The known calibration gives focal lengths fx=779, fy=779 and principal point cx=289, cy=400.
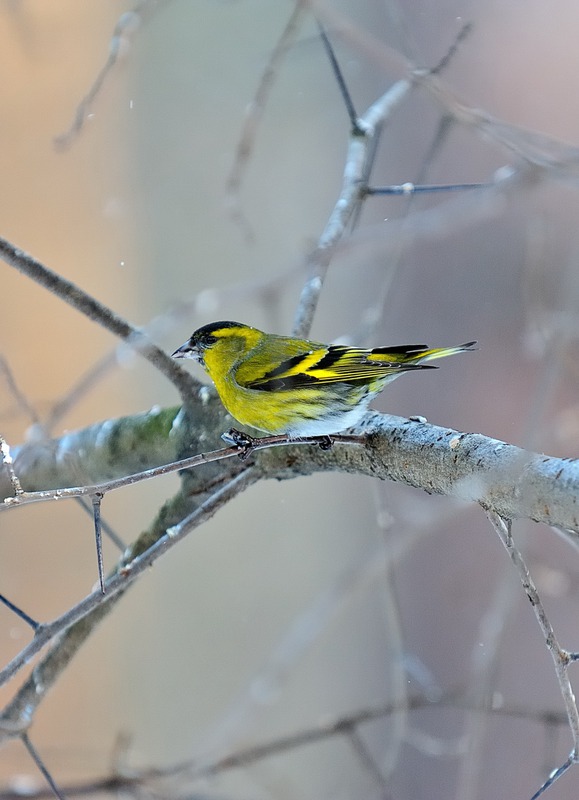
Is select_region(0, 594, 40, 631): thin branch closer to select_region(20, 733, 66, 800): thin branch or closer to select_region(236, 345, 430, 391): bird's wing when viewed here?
select_region(20, 733, 66, 800): thin branch

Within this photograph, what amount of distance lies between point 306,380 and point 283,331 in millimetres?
694

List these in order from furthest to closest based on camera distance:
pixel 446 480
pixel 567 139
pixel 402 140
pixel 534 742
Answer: pixel 402 140 < pixel 534 742 < pixel 567 139 < pixel 446 480

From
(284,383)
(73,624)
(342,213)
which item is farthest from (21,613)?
(342,213)

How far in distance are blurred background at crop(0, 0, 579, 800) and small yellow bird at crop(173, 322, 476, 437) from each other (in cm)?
49

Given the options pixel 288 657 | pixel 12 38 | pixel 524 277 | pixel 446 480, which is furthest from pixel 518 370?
pixel 12 38

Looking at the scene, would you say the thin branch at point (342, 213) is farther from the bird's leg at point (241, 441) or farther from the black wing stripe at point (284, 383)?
the bird's leg at point (241, 441)

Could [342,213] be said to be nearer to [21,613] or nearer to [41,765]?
[21,613]

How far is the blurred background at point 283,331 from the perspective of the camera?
6.07 ft

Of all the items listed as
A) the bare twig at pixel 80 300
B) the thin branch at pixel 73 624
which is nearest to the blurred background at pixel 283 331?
the bare twig at pixel 80 300

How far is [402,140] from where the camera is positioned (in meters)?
2.12

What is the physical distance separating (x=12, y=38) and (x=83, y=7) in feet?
0.92

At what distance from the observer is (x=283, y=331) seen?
179 cm

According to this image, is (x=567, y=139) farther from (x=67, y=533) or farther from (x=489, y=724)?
(x=67, y=533)

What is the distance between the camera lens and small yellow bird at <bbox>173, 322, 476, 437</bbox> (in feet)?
3.34
